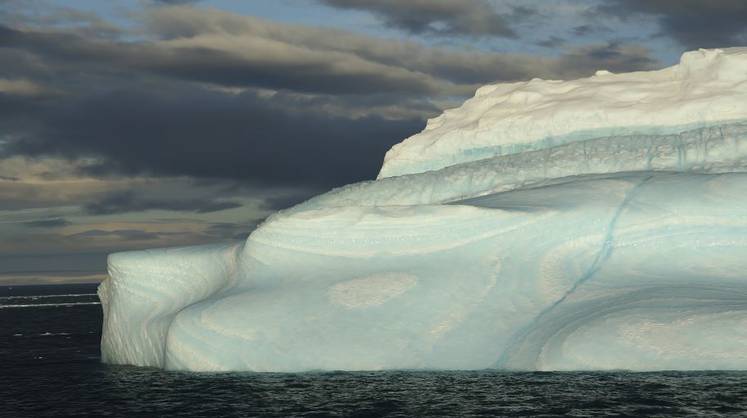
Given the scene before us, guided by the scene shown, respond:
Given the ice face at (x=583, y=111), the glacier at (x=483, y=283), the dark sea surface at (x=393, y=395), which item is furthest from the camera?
the ice face at (x=583, y=111)

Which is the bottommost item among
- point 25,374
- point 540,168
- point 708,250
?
point 25,374

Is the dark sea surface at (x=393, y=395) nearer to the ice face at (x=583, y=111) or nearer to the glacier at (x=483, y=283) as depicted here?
the glacier at (x=483, y=283)

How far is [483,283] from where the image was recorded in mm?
24484

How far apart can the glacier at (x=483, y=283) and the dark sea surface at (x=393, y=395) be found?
631 mm

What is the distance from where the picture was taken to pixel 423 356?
76.0 ft

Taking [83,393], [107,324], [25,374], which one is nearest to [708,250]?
[83,393]

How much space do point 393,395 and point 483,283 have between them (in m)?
5.45

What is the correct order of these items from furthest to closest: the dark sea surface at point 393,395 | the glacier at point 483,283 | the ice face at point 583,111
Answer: the ice face at point 583,111 → the glacier at point 483,283 → the dark sea surface at point 393,395

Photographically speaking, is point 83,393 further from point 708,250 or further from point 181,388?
point 708,250

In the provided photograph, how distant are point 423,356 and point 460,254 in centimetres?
344

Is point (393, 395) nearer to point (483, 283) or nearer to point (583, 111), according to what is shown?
point (483, 283)

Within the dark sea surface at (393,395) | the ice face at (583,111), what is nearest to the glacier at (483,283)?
the dark sea surface at (393,395)

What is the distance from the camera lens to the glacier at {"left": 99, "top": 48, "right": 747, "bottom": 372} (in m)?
22.0

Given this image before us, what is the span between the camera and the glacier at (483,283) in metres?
22.0
